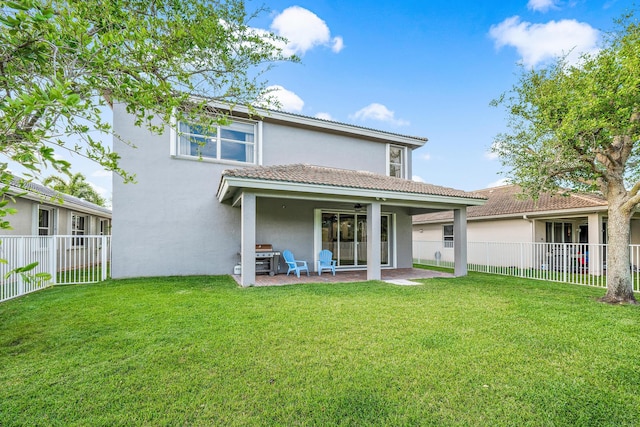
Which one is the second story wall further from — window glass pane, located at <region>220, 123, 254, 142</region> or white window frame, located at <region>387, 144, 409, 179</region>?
window glass pane, located at <region>220, 123, 254, 142</region>

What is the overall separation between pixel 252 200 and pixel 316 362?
5648 mm

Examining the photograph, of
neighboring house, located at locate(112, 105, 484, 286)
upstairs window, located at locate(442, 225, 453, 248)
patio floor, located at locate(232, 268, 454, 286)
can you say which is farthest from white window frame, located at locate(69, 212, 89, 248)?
upstairs window, located at locate(442, 225, 453, 248)

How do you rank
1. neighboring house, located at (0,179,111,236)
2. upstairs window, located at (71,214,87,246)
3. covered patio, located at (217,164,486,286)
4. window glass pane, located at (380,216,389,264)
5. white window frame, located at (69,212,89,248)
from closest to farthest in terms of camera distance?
covered patio, located at (217,164,486,286), neighboring house, located at (0,179,111,236), window glass pane, located at (380,216,389,264), white window frame, located at (69,212,89,248), upstairs window, located at (71,214,87,246)

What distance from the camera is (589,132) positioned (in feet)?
22.4

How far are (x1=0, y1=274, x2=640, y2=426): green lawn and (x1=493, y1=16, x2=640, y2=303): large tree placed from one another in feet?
8.80

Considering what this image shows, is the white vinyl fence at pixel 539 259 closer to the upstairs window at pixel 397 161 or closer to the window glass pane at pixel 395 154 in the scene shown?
the upstairs window at pixel 397 161

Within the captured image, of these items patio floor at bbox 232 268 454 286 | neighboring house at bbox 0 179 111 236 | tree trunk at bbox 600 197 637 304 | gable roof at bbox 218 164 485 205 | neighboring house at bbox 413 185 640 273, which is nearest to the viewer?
tree trunk at bbox 600 197 637 304

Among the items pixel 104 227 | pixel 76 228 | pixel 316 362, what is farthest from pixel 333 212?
pixel 104 227

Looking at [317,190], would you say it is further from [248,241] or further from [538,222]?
[538,222]

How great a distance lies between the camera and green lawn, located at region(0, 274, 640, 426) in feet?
9.20

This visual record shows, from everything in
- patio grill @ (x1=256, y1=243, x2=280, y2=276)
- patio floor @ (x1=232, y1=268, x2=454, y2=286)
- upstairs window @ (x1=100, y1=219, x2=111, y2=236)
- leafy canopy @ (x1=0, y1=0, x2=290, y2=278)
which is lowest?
patio floor @ (x1=232, y1=268, x2=454, y2=286)

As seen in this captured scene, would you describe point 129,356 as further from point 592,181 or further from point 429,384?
point 592,181

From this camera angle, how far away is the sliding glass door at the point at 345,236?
12.5 meters

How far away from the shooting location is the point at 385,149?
14.4 metres
